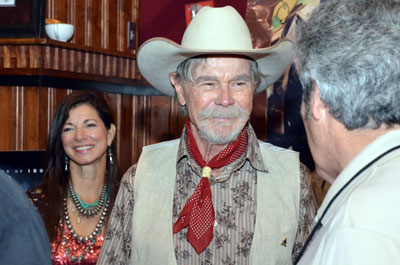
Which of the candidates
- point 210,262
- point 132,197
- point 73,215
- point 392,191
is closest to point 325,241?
point 392,191

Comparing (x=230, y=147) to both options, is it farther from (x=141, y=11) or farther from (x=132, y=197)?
(x=141, y=11)

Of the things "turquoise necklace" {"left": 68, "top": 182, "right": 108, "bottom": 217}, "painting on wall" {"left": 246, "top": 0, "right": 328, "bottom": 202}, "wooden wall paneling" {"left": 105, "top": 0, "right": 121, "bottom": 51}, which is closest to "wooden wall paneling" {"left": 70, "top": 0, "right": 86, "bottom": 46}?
"wooden wall paneling" {"left": 105, "top": 0, "right": 121, "bottom": 51}

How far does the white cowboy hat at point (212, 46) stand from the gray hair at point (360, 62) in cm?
93

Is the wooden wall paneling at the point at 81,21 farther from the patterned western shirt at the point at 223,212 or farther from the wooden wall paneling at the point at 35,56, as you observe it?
the patterned western shirt at the point at 223,212

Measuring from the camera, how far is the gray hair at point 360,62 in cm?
114

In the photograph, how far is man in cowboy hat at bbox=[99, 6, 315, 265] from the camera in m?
2.04

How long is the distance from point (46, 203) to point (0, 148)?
2.97 ft

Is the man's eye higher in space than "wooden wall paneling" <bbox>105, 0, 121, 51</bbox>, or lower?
lower

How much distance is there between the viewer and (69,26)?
3.83m

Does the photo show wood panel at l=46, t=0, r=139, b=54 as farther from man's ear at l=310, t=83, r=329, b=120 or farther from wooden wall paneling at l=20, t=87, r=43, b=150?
man's ear at l=310, t=83, r=329, b=120

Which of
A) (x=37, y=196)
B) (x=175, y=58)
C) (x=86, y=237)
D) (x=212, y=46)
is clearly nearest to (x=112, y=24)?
(x=37, y=196)

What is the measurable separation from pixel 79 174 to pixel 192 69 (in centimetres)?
128

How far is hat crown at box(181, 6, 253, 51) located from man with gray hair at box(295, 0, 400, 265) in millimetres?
921

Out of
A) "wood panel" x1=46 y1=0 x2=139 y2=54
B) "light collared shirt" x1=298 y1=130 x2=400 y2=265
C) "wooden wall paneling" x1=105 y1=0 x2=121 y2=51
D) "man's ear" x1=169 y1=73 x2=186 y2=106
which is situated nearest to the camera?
"light collared shirt" x1=298 y1=130 x2=400 y2=265
